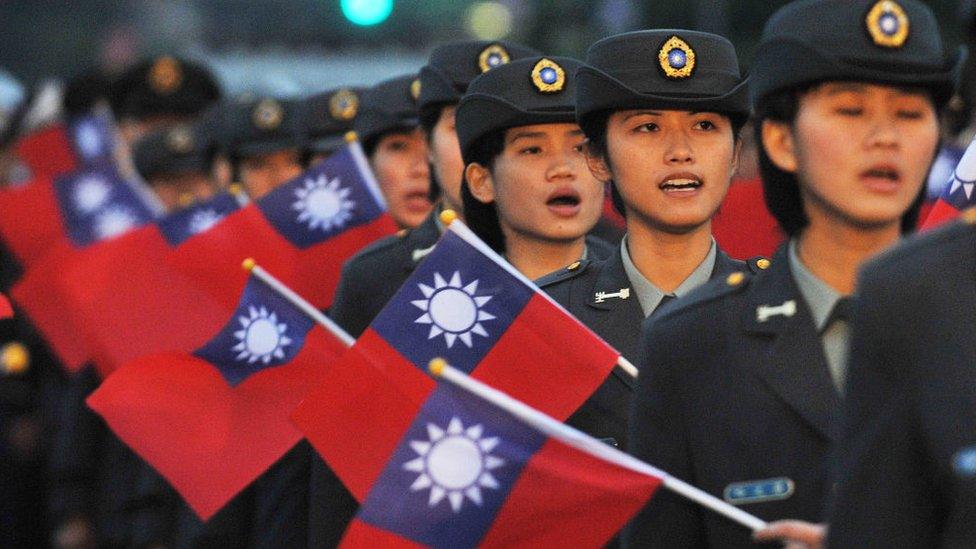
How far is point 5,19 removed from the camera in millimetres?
40656

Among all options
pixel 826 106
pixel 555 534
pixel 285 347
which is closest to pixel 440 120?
pixel 285 347

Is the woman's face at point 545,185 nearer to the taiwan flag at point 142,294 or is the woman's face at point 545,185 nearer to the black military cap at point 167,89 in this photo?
the taiwan flag at point 142,294

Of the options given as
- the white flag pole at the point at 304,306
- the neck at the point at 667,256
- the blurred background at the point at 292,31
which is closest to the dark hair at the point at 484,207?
the white flag pole at the point at 304,306

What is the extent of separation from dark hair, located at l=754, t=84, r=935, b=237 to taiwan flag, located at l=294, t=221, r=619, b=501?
142cm

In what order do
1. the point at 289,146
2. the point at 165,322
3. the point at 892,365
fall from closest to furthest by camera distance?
the point at 892,365 → the point at 165,322 → the point at 289,146

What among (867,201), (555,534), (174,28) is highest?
(867,201)

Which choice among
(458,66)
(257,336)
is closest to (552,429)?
(257,336)

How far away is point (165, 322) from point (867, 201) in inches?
255

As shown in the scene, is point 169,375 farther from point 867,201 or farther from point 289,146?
point 867,201

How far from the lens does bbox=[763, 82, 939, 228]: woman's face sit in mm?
5047

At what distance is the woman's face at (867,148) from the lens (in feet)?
16.6

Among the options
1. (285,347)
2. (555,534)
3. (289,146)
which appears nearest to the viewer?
(555,534)

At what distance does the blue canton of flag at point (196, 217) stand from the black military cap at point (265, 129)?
49cm

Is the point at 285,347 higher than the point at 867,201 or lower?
lower
